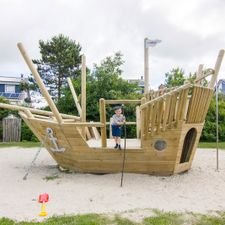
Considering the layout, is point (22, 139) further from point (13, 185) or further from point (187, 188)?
point (187, 188)

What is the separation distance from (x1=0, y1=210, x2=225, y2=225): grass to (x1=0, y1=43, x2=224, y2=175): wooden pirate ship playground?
7.18 ft

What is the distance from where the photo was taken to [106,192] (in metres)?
5.83

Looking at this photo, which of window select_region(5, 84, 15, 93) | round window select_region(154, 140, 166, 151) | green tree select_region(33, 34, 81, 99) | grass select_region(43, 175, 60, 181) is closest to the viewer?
round window select_region(154, 140, 166, 151)

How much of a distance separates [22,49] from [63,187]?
2667 mm

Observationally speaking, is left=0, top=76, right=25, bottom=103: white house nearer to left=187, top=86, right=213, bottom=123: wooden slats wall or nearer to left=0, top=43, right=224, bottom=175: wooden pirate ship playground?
left=0, top=43, right=224, bottom=175: wooden pirate ship playground

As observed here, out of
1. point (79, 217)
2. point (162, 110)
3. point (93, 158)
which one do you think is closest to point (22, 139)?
point (93, 158)

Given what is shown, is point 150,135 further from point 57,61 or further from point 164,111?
point 57,61

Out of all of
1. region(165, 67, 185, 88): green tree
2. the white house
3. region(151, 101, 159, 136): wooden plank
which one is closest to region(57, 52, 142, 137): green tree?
region(165, 67, 185, 88): green tree

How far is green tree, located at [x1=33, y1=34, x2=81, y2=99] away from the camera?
100ft

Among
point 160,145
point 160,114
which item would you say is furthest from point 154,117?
point 160,145

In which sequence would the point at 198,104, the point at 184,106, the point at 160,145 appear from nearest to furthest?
the point at 184,106, the point at 160,145, the point at 198,104

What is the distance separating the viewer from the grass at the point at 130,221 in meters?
4.20

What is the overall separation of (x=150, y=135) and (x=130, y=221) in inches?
104

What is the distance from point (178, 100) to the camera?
6.34 meters
